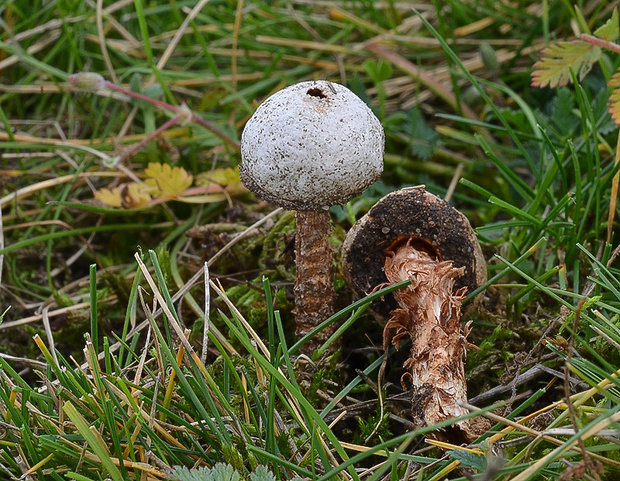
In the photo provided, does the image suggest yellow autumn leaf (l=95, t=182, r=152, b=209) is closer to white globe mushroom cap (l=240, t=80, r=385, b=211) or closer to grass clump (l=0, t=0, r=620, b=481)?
grass clump (l=0, t=0, r=620, b=481)

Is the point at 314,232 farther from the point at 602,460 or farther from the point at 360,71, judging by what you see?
the point at 360,71

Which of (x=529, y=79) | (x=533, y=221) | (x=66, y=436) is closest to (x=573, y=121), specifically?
(x=529, y=79)

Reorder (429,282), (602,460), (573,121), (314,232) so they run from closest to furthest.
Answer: (602,460), (429,282), (314,232), (573,121)

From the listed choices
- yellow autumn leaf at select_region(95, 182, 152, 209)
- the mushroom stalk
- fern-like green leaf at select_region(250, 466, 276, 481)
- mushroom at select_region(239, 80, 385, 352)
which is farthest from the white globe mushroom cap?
yellow autumn leaf at select_region(95, 182, 152, 209)

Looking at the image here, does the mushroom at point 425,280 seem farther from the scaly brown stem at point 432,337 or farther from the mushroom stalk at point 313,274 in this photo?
the mushroom stalk at point 313,274

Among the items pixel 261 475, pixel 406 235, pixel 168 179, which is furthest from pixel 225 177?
pixel 261 475

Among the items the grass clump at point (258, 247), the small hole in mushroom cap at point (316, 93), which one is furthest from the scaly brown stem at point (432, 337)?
the small hole in mushroom cap at point (316, 93)

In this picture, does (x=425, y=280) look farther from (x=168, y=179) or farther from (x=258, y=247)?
(x=168, y=179)
